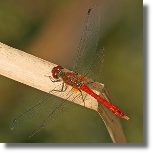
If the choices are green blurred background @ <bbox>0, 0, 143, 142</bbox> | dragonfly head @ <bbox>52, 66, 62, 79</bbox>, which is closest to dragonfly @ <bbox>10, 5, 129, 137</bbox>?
dragonfly head @ <bbox>52, 66, 62, 79</bbox>

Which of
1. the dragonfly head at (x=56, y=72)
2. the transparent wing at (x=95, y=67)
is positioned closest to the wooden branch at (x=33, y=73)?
the dragonfly head at (x=56, y=72)

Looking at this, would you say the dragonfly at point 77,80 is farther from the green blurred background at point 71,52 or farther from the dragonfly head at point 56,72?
the green blurred background at point 71,52

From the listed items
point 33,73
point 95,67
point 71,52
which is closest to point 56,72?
point 33,73

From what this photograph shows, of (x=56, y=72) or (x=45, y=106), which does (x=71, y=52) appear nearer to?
(x=56, y=72)

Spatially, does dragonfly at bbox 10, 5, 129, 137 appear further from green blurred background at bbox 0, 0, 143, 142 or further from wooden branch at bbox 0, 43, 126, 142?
green blurred background at bbox 0, 0, 143, 142

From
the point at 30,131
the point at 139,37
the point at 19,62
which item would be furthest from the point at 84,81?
A: the point at 139,37

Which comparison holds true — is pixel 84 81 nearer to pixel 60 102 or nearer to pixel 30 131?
pixel 60 102
